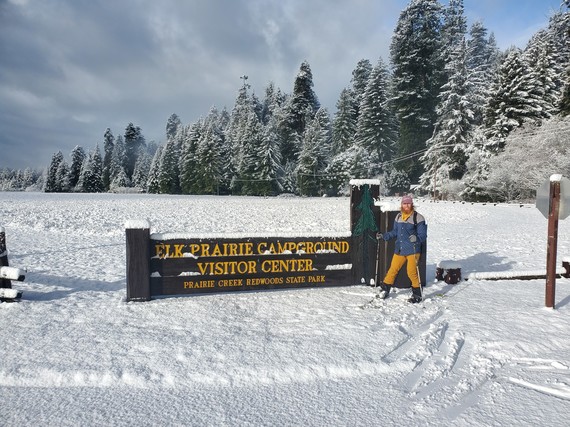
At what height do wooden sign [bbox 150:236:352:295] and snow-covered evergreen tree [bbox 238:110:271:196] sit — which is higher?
snow-covered evergreen tree [bbox 238:110:271:196]

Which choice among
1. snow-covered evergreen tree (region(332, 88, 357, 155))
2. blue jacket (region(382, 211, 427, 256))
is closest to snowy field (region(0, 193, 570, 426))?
blue jacket (region(382, 211, 427, 256))

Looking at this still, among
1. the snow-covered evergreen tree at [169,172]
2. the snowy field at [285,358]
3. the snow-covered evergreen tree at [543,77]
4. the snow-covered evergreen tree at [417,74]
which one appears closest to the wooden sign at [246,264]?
the snowy field at [285,358]

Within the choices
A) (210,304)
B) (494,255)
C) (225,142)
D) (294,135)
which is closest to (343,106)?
(294,135)

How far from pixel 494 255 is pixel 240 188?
178 feet

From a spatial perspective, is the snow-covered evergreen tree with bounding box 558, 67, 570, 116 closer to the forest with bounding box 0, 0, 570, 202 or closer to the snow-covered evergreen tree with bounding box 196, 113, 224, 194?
the forest with bounding box 0, 0, 570, 202

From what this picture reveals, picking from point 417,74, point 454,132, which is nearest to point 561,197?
point 454,132

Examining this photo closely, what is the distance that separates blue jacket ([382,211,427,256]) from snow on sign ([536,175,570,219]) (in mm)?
1790

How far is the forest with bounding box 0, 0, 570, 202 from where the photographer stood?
128 feet

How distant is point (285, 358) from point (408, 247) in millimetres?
3270

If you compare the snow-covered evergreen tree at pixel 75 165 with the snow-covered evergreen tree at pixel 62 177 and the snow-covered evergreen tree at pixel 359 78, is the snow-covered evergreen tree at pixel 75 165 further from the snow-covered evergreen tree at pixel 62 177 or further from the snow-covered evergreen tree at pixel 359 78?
the snow-covered evergreen tree at pixel 359 78

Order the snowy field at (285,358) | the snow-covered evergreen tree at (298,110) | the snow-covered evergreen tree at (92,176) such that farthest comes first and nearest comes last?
1. the snow-covered evergreen tree at (92,176)
2. the snow-covered evergreen tree at (298,110)
3. the snowy field at (285,358)

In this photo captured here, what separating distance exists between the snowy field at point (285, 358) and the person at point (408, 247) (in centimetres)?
35

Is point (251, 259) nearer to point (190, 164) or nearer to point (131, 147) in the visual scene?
point (190, 164)

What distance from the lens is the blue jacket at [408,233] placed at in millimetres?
6688
